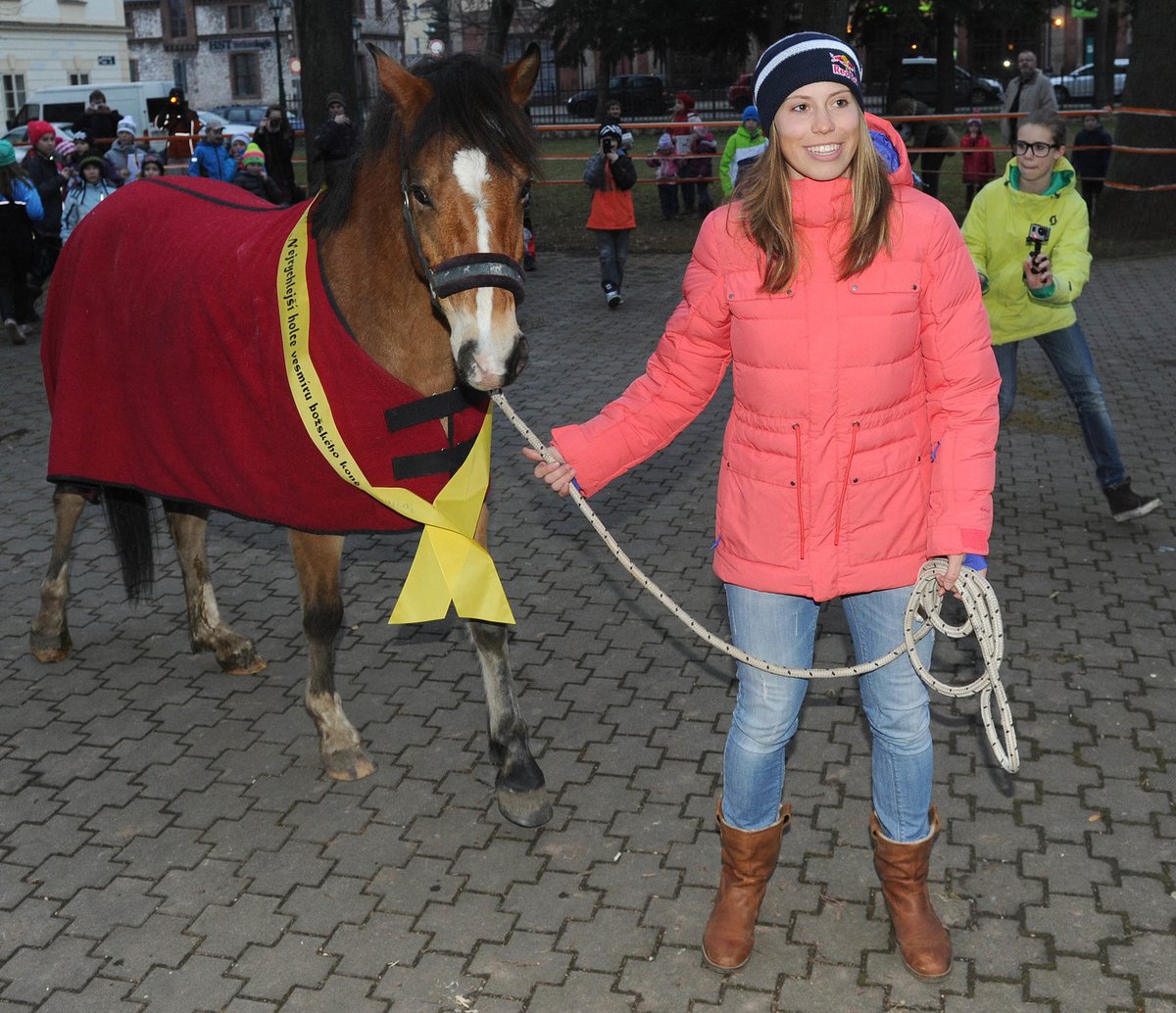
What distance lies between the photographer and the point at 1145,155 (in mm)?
16609

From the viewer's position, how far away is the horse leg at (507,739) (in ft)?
14.4

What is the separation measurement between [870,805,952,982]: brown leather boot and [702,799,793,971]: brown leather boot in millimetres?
294

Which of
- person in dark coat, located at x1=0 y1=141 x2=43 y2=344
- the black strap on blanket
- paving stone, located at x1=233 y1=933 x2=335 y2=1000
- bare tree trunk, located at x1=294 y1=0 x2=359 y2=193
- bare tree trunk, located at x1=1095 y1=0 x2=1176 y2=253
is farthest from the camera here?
bare tree trunk, located at x1=1095 y1=0 x2=1176 y2=253

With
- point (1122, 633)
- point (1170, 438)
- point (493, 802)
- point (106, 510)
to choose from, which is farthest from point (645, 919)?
point (1170, 438)

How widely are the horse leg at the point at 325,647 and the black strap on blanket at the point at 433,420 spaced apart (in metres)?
0.52

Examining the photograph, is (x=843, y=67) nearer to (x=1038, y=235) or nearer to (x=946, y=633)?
(x=946, y=633)

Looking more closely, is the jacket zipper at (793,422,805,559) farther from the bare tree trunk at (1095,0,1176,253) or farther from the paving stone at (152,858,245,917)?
the bare tree trunk at (1095,0,1176,253)

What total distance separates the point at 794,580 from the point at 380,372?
5.33ft

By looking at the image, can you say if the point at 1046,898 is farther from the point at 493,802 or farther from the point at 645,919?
the point at 493,802

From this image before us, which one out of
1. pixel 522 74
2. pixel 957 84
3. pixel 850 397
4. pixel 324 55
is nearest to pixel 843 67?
pixel 850 397

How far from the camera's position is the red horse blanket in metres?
4.31

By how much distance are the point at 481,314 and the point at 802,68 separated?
41.7 inches

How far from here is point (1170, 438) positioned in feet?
28.2

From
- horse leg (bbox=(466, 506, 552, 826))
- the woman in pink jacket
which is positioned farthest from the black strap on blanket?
the woman in pink jacket
